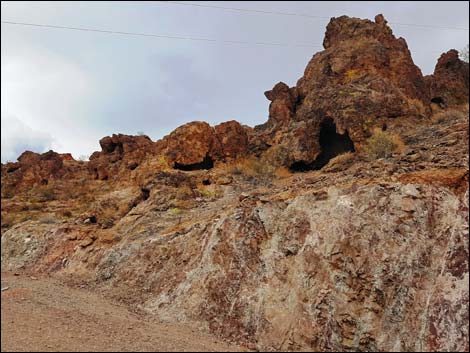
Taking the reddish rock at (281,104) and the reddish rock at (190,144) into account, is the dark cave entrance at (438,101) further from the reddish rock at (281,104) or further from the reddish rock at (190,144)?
the reddish rock at (190,144)

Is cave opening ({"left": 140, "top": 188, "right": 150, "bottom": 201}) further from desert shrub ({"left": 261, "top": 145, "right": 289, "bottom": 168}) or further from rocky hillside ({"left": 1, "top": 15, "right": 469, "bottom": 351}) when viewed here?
desert shrub ({"left": 261, "top": 145, "right": 289, "bottom": 168})

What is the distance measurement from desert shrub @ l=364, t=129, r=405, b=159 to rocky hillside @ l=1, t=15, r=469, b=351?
0.33 feet

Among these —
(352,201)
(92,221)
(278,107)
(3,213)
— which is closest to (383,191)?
(352,201)

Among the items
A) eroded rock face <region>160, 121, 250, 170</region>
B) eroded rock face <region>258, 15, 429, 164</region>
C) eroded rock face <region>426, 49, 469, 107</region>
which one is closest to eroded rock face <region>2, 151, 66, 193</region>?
eroded rock face <region>160, 121, 250, 170</region>

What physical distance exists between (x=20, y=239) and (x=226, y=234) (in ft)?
41.1

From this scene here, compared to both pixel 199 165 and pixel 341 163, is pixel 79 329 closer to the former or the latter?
pixel 341 163

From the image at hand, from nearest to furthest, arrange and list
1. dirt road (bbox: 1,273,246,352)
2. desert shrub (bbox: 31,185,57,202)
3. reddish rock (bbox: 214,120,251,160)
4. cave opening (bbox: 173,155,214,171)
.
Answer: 1. dirt road (bbox: 1,273,246,352)
2. cave opening (bbox: 173,155,214,171)
3. reddish rock (bbox: 214,120,251,160)
4. desert shrub (bbox: 31,185,57,202)

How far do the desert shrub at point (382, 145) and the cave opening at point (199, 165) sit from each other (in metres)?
9.89

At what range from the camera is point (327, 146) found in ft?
78.5

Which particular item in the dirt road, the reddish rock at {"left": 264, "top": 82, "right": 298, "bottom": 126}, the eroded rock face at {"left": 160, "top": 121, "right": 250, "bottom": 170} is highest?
the reddish rock at {"left": 264, "top": 82, "right": 298, "bottom": 126}

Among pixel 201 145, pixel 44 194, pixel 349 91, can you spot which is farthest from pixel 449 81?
pixel 44 194

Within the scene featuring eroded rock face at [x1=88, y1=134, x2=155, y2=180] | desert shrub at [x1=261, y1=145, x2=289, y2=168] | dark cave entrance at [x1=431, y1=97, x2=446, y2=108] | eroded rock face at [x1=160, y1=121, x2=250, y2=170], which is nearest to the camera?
eroded rock face at [x1=160, y1=121, x2=250, y2=170]

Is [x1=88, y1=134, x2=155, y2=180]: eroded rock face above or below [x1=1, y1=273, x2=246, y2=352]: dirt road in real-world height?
above

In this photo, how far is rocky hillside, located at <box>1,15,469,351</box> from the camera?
9.19m
